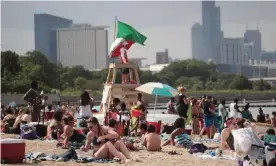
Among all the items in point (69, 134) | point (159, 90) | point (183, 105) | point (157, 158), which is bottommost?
point (157, 158)

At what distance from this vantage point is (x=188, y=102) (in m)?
18.4

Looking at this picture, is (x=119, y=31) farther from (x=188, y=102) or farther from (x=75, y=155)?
(x=75, y=155)

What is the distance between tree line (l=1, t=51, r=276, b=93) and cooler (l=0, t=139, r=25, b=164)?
63292 millimetres

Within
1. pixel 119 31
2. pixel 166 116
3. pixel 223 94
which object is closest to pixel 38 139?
pixel 166 116

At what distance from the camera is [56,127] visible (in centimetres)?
1498

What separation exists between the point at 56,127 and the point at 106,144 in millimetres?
3694

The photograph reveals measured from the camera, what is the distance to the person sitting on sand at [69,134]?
13.2m

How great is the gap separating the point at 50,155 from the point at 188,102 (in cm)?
727

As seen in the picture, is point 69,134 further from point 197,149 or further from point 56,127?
point 197,149

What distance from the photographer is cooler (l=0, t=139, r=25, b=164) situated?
34.7 feet

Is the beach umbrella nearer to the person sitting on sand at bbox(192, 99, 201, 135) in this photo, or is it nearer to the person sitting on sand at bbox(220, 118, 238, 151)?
the person sitting on sand at bbox(192, 99, 201, 135)

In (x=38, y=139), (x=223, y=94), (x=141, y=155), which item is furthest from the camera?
(x=223, y=94)

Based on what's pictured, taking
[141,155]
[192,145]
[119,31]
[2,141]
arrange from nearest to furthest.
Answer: [2,141] < [141,155] < [192,145] < [119,31]

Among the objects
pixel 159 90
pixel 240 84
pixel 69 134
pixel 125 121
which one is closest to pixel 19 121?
pixel 125 121
